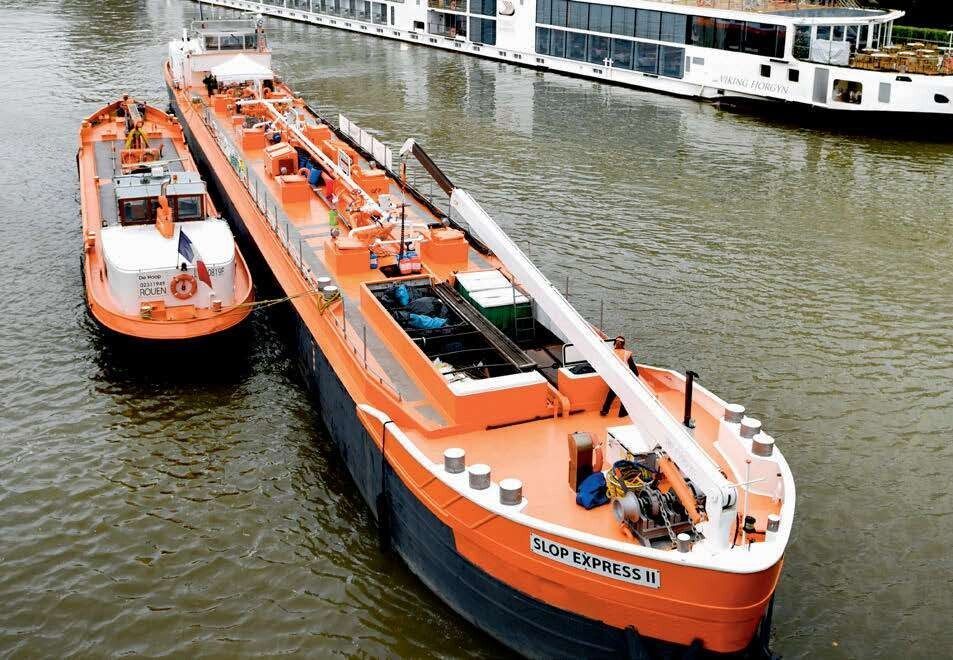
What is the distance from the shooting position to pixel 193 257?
26.1 meters

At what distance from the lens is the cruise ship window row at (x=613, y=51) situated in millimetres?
63031

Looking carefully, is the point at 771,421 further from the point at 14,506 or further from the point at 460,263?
the point at 14,506

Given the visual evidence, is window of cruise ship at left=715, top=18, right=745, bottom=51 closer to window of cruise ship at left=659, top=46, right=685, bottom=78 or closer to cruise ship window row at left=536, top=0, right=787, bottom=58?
cruise ship window row at left=536, top=0, right=787, bottom=58

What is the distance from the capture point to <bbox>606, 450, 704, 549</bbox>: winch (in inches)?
575

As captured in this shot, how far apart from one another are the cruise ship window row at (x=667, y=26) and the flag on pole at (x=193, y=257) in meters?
41.7

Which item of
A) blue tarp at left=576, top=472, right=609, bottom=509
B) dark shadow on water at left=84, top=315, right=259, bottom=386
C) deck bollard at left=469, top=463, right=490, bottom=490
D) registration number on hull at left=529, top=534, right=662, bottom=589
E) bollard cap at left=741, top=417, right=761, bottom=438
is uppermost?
bollard cap at left=741, top=417, right=761, bottom=438

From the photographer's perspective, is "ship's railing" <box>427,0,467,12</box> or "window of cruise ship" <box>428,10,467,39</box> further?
"window of cruise ship" <box>428,10,467,39</box>

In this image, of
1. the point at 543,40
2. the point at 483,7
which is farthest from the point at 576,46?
the point at 483,7

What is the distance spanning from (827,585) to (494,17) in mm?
64086

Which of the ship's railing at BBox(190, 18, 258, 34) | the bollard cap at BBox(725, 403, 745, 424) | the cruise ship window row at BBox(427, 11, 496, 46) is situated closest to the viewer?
the bollard cap at BBox(725, 403, 745, 424)

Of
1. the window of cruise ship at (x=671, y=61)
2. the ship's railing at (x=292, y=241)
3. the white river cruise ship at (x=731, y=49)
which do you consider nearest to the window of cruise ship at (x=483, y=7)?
the white river cruise ship at (x=731, y=49)

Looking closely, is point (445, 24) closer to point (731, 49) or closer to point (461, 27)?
point (461, 27)

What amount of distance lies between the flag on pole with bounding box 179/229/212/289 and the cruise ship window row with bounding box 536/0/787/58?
41.7m

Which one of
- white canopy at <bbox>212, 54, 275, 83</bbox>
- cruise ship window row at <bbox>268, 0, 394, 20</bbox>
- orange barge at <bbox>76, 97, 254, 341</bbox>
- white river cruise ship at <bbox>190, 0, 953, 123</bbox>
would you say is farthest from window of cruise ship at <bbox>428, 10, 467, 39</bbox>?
orange barge at <bbox>76, 97, 254, 341</bbox>
